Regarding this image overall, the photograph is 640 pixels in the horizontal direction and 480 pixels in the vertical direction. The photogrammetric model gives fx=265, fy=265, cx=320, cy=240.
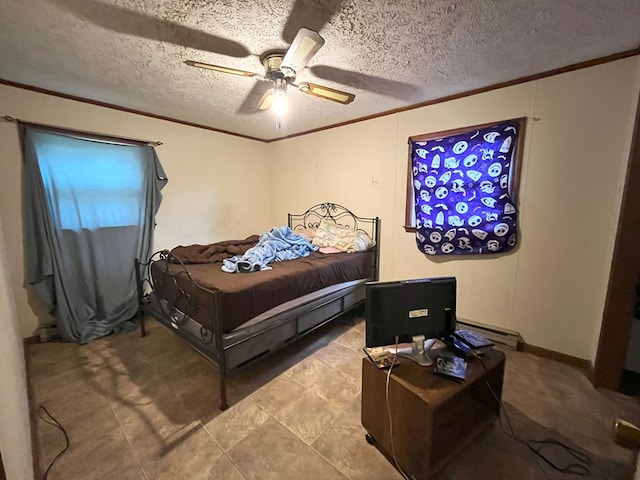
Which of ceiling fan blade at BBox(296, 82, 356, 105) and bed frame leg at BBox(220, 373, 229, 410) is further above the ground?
ceiling fan blade at BBox(296, 82, 356, 105)

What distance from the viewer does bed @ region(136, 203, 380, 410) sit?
1773 mm

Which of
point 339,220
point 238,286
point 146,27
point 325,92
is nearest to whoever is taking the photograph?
point 146,27

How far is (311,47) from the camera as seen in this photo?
154cm

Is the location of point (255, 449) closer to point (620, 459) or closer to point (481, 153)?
point (620, 459)

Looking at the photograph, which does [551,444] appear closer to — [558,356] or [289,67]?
[558,356]

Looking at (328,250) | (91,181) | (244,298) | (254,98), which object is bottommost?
(244,298)

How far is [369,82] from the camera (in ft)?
7.84

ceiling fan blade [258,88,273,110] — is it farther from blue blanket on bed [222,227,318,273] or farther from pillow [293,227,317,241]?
pillow [293,227,317,241]

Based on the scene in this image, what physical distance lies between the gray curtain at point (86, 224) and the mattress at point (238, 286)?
2.55 feet

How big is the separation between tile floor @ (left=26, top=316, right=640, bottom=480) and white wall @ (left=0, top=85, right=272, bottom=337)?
1.13 metres

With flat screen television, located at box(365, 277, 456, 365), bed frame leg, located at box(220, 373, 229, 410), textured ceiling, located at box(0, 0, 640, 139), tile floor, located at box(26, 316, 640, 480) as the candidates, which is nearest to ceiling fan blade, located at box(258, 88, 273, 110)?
textured ceiling, located at box(0, 0, 640, 139)

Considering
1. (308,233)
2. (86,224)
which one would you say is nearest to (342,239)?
(308,233)

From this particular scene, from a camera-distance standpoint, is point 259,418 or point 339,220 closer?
point 259,418

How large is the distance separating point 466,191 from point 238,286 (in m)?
2.29
